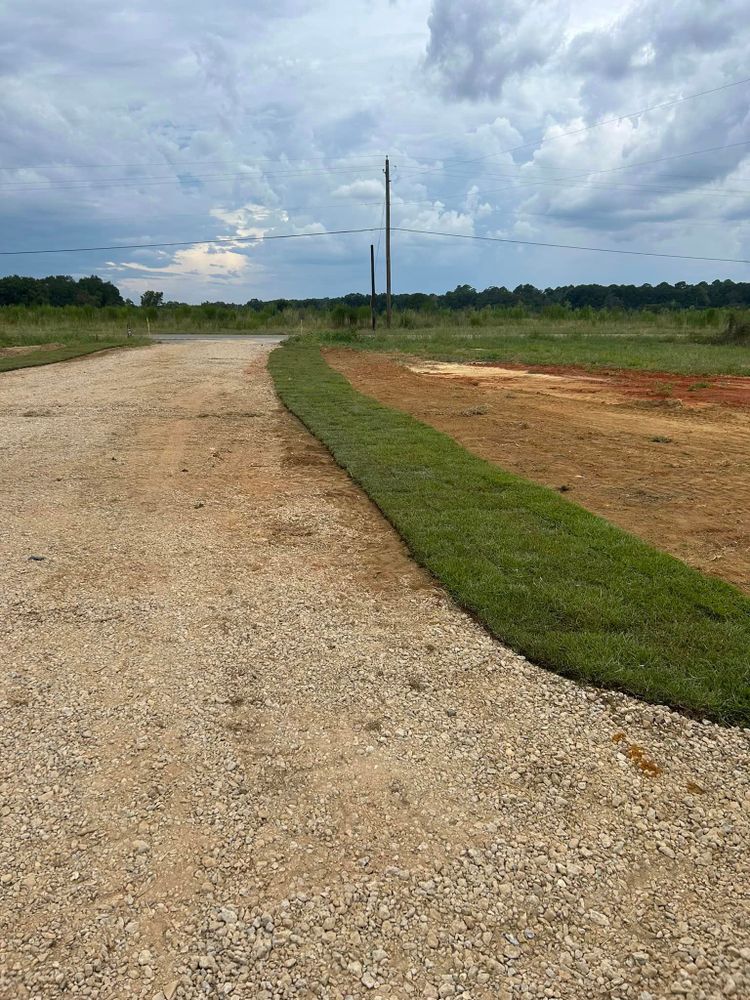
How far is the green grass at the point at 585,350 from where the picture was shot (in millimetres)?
19469

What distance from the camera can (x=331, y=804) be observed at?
8.08 feet

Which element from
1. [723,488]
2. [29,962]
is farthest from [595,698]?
[723,488]

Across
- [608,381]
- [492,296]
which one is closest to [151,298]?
[492,296]

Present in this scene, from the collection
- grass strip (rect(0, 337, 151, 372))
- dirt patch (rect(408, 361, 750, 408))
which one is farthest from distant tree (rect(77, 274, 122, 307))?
dirt patch (rect(408, 361, 750, 408))

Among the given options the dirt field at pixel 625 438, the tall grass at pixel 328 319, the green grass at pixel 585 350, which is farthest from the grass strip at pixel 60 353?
the tall grass at pixel 328 319

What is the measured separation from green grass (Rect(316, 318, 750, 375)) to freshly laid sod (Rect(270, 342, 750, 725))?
550 inches

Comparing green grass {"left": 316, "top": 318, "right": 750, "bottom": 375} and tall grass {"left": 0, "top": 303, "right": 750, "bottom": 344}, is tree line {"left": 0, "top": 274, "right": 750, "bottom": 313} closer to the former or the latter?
tall grass {"left": 0, "top": 303, "right": 750, "bottom": 344}

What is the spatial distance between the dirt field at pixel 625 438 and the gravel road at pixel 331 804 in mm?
2241

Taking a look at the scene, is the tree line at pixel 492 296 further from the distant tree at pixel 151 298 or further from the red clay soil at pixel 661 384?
the red clay soil at pixel 661 384

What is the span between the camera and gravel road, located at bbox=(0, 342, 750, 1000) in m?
1.89

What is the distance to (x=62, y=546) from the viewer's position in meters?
4.98

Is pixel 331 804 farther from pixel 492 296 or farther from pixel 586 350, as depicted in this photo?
pixel 492 296

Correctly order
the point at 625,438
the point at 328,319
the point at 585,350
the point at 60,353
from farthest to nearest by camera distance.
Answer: the point at 328,319 < the point at 585,350 < the point at 60,353 < the point at 625,438

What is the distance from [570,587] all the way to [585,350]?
23.2 m
